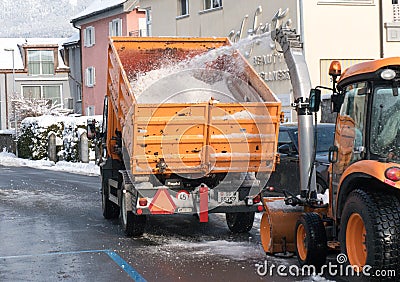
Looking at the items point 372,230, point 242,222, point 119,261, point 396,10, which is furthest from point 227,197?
point 396,10

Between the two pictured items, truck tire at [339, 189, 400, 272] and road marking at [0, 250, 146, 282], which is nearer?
truck tire at [339, 189, 400, 272]

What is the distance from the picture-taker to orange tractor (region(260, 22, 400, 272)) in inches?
282

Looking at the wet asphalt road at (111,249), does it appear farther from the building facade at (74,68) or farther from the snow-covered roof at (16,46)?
the snow-covered roof at (16,46)

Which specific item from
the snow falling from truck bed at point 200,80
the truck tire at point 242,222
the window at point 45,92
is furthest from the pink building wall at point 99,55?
the truck tire at point 242,222

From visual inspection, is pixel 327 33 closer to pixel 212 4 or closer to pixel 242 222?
pixel 212 4

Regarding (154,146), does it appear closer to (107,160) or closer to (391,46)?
(107,160)

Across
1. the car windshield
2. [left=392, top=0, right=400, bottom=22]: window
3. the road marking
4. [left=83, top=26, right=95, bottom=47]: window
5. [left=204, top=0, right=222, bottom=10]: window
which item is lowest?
the road marking

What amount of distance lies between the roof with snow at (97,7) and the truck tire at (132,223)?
3668cm

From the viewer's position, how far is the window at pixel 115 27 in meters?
49.1

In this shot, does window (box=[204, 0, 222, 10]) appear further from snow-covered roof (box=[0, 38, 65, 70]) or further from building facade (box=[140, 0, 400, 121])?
snow-covered roof (box=[0, 38, 65, 70])

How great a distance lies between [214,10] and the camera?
3020 centimetres

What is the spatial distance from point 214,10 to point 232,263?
21.8 meters

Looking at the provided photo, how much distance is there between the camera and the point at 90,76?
179 feet

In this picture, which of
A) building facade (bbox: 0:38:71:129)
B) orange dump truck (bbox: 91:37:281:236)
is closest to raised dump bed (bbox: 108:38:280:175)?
orange dump truck (bbox: 91:37:281:236)
